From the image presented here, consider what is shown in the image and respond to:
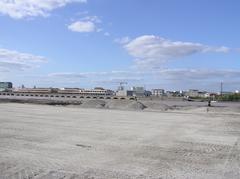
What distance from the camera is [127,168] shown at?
36.6ft

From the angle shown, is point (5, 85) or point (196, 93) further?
point (5, 85)

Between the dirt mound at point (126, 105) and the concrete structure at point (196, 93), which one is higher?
the concrete structure at point (196, 93)

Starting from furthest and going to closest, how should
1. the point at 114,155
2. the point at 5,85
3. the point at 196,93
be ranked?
1. the point at 5,85
2. the point at 196,93
3. the point at 114,155

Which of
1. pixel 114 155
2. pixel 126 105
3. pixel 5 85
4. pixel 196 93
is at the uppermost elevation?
pixel 5 85

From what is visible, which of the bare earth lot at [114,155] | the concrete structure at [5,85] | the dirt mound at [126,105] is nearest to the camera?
the bare earth lot at [114,155]

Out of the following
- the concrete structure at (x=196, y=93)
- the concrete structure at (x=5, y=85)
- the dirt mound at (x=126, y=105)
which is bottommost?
the dirt mound at (x=126, y=105)

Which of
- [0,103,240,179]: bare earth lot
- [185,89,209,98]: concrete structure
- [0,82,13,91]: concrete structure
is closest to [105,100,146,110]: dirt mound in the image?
[0,103,240,179]: bare earth lot

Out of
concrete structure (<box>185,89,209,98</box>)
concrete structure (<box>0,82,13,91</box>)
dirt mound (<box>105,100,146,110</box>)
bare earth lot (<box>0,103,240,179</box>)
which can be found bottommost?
bare earth lot (<box>0,103,240,179</box>)

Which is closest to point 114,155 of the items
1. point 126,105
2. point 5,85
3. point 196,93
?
point 126,105

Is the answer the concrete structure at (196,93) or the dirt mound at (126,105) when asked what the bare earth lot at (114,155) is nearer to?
the dirt mound at (126,105)

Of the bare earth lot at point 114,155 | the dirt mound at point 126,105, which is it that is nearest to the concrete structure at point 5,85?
the dirt mound at point 126,105

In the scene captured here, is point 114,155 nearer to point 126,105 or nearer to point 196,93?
point 126,105

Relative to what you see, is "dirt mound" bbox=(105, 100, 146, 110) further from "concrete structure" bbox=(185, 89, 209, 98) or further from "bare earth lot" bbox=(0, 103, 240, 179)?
"concrete structure" bbox=(185, 89, 209, 98)

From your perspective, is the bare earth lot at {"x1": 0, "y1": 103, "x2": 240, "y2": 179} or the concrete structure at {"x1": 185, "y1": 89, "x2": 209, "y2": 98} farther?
the concrete structure at {"x1": 185, "y1": 89, "x2": 209, "y2": 98}
